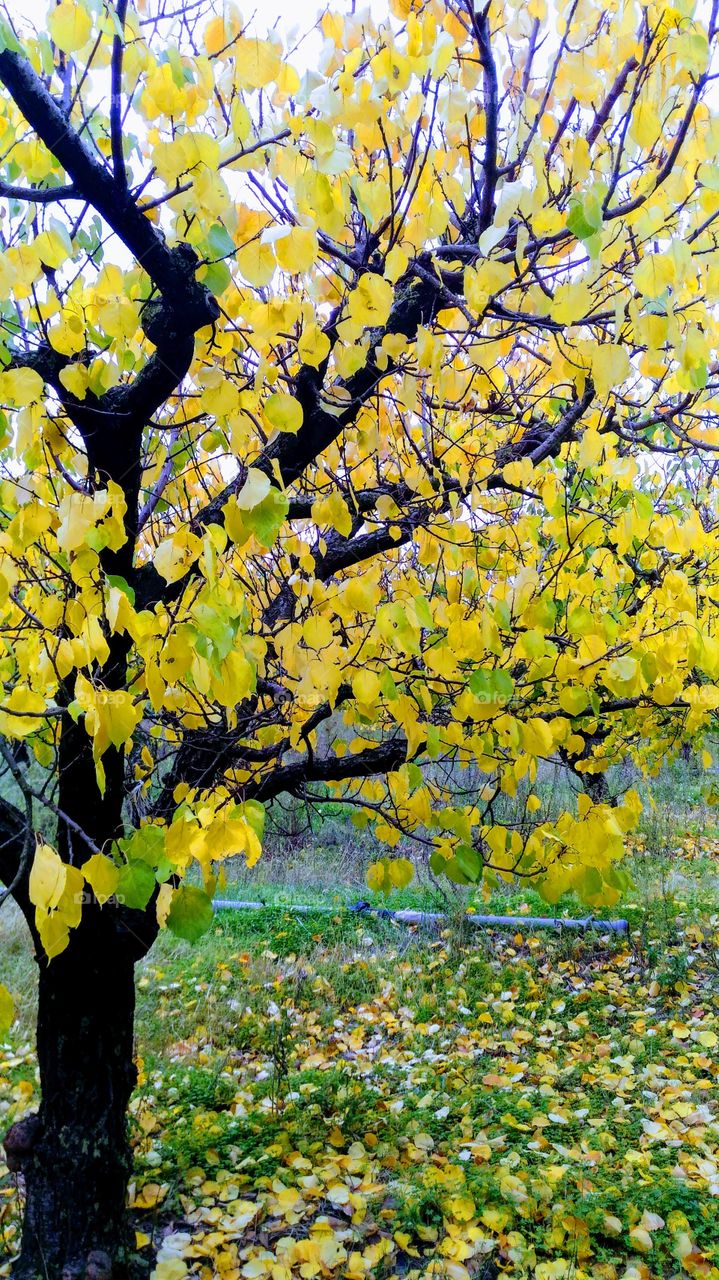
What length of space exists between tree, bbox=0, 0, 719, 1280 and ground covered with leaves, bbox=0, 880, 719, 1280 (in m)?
0.67

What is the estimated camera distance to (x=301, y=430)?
2.12m

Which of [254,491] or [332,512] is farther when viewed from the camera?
[332,512]

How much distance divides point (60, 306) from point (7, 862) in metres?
1.66

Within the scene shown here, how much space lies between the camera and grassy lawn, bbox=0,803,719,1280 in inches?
99.4

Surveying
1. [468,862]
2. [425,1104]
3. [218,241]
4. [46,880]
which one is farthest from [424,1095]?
[218,241]

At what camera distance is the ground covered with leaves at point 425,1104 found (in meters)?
2.51

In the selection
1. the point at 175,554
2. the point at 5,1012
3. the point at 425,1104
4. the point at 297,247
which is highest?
the point at 297,247

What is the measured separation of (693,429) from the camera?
3.02 meters

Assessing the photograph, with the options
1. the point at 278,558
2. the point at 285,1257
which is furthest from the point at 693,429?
the point at 285,1257

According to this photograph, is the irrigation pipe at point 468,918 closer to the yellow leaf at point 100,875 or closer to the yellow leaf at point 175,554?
the yellow leaf at point 175,554

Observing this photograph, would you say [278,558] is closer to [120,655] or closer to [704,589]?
[120,655]

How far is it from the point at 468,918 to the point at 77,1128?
4.21 metres

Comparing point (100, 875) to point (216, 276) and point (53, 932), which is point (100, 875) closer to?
point (53, 932)

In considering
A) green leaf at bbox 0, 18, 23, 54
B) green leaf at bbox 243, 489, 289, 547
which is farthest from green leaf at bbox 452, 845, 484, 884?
green leaf at bbox 0, 18, 23, 54
